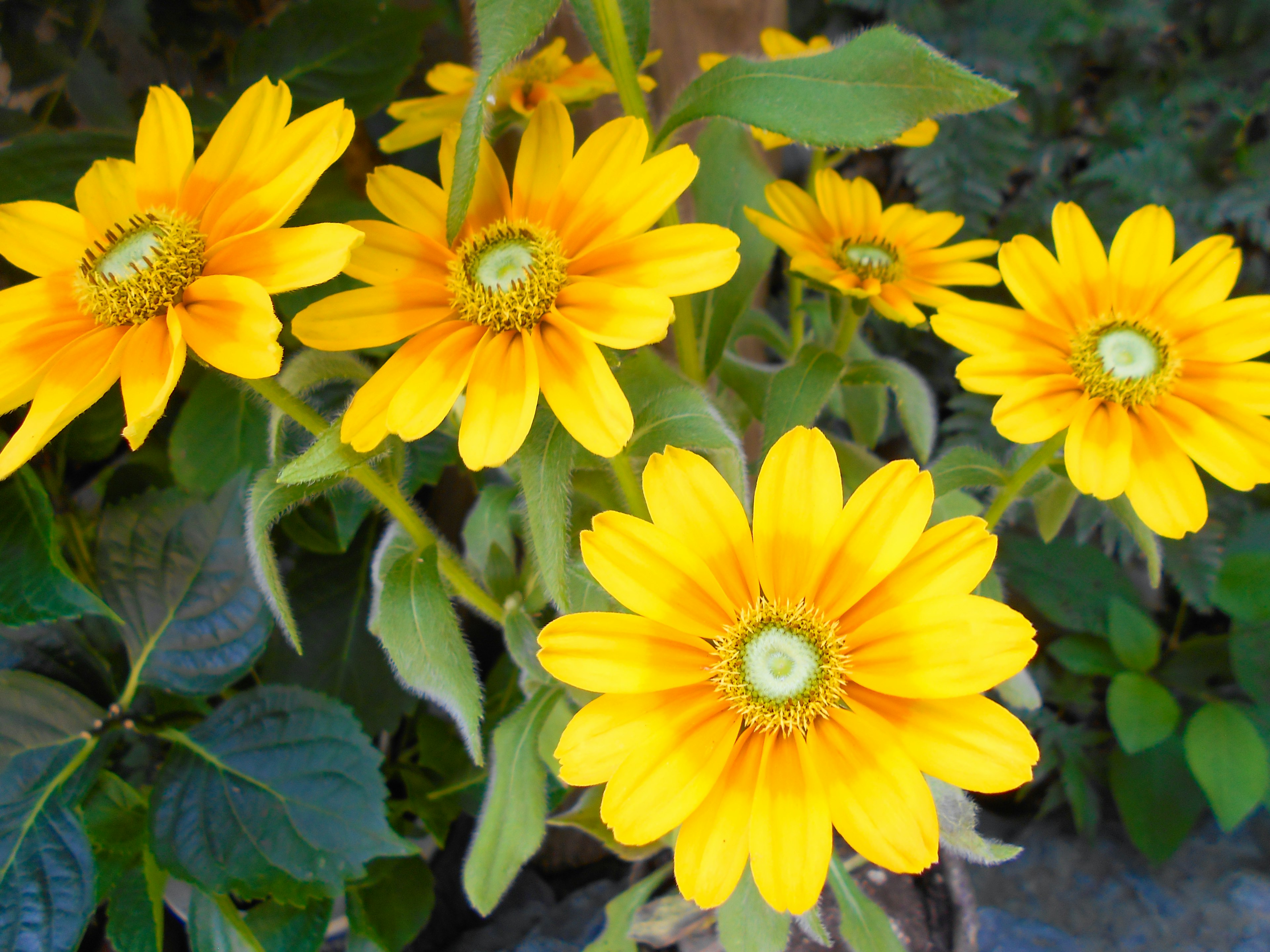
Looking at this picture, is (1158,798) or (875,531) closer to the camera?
(875,531)

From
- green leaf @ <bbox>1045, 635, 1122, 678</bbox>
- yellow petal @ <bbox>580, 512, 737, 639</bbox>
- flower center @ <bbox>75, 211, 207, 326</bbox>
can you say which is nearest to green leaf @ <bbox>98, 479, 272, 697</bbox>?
flower center @ <bbox>75, 211, 207, 326</bbox>

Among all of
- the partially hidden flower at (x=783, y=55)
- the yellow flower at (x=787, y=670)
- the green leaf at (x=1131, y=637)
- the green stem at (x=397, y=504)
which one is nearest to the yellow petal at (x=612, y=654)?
the yellow flower at (x=787, y=670)

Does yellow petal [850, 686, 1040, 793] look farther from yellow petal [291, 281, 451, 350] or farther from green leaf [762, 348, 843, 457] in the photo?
yellow petal [291, 281, 451, 350]

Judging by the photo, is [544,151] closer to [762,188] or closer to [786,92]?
[786,92]

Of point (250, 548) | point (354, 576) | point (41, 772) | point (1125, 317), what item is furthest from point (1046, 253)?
point (41, 772)

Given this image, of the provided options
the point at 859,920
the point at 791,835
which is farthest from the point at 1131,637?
the point at 791,835

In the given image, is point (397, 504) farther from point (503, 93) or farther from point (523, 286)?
point (503, 93)
